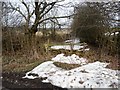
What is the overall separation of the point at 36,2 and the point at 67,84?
464 cm

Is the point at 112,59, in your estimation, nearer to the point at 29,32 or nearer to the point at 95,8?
the point at 95,8

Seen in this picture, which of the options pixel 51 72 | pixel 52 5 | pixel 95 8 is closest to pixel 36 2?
pixel 52 5

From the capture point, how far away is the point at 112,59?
5.93 metres

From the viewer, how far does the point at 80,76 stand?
4.40 metres

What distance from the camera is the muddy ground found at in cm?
426

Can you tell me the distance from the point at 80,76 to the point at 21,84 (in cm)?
113

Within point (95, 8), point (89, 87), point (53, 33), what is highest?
point (95, 8)

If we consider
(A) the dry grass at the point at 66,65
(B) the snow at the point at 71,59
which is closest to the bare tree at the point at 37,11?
(B) the snow at the point at 71,59

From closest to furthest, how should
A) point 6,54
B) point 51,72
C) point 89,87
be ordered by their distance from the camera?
point 89,87 < point 51,72 < point 6,54

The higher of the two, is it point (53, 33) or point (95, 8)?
point (95, 8)

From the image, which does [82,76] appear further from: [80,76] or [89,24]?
[89,24]

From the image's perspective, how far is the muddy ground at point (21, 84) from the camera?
4.26 m

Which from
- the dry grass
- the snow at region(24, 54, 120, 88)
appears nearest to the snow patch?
the snow at region(24, 54, 120, 88)

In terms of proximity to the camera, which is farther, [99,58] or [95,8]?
[95,8]
